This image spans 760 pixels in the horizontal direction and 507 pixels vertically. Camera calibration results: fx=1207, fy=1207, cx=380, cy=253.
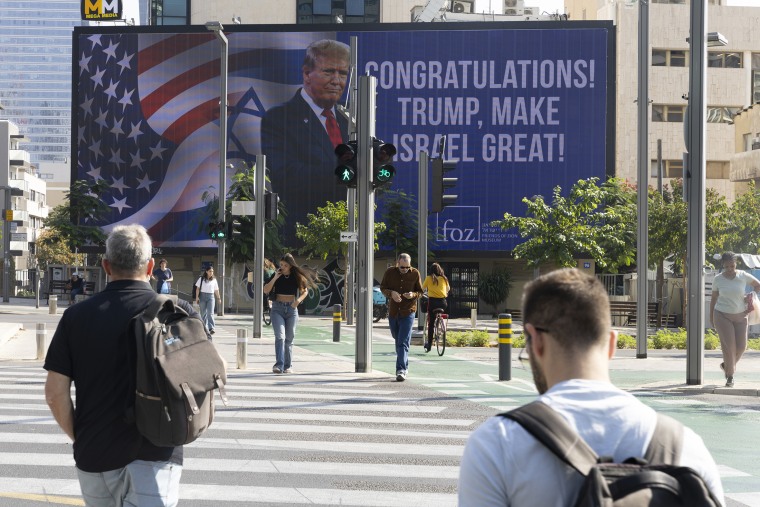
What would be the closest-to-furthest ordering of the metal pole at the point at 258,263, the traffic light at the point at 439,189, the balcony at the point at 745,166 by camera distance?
1. the traffic light at the point at 439,189
2. the metal pole at the point at 258,263
3. the balcony at the point at 745,166

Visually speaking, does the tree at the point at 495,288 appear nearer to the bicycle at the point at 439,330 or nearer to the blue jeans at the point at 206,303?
the blue jeans at the point at 206,303

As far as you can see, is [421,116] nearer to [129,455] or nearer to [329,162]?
[329,162]

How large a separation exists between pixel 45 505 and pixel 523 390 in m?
9.34

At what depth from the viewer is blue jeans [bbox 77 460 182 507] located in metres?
4.48

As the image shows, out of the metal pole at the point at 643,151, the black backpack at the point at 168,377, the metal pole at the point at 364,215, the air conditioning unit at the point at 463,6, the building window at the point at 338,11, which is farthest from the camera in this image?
the air conditioning unit at the point at 463,6

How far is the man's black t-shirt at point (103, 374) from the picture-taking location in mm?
4492

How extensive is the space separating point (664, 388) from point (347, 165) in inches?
219

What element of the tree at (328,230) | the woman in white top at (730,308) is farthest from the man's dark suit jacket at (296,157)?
the woman in white top at (730,308)

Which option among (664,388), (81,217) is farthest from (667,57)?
(664,388)

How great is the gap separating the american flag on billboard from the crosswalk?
4228 cm

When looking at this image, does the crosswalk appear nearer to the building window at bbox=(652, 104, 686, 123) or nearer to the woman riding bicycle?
the woman riding bicycle

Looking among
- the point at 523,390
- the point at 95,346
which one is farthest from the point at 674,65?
the point at 95,346

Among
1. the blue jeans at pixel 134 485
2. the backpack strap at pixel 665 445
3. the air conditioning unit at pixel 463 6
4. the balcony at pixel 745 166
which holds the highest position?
the air conditioning unit at pixel 463 6

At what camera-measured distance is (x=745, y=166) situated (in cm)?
5728
